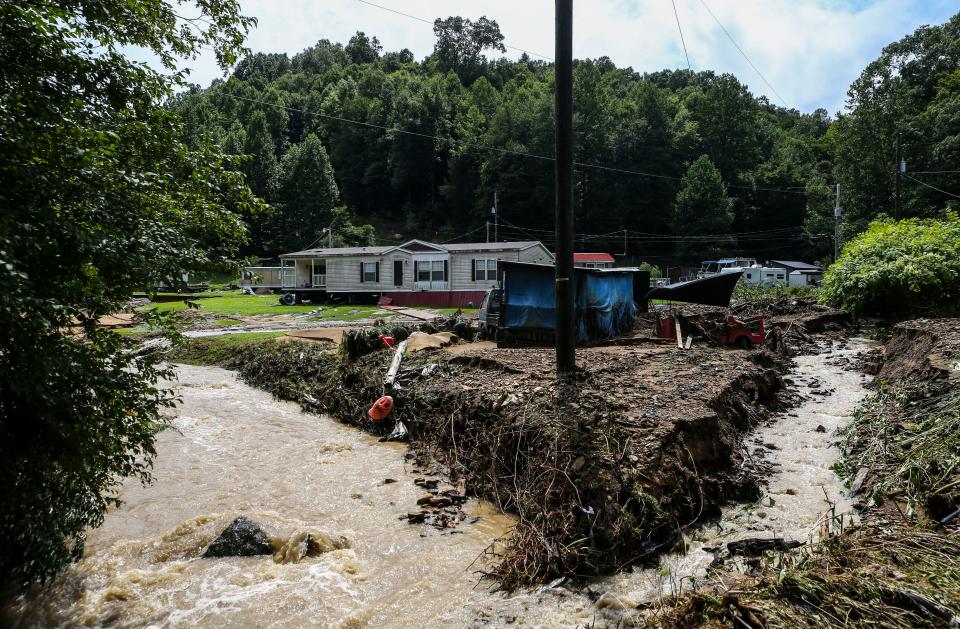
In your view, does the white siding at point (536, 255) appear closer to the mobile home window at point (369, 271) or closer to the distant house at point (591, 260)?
the distant house at point (591, 260)

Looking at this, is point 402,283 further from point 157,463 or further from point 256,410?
Result: point 157,463

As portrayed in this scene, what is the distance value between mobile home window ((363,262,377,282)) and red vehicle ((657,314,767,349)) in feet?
82.1

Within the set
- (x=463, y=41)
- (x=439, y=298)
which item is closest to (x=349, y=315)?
(x=439, y=298)

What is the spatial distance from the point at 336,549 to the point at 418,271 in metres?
31.0

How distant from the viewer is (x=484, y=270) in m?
35.2

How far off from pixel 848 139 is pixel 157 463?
64828 millimetres

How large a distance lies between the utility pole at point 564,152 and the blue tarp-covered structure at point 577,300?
513 centimetres

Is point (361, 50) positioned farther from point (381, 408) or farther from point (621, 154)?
point (381, 408)

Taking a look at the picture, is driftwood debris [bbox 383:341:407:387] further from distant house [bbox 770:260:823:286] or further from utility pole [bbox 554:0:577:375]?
distant house [bbox 770:260:823:286]

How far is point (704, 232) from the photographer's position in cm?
6562

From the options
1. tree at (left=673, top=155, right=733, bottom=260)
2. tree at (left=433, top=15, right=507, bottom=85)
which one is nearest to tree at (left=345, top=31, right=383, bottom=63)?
tree at (left=433, top=15, right=507, bottom=85)

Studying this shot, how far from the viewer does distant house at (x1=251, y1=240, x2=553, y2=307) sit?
34.6m

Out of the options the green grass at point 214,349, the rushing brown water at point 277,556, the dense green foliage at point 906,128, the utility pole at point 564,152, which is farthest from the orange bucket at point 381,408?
the dense green foliage at point 906,128

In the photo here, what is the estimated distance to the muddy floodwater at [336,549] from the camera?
4.96 metres
